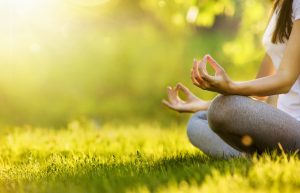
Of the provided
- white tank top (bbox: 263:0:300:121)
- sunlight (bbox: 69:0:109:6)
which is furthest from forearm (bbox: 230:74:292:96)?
sunlight (bbox: 69:0:109:6)

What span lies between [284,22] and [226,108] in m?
0.61

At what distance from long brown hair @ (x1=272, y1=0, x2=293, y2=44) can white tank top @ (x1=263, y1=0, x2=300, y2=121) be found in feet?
0.11

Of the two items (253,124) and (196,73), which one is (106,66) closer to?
(253,124)

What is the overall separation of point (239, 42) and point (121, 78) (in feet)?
8.35

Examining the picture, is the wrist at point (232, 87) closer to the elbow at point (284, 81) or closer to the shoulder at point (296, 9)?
the elbow at point (284, 81)

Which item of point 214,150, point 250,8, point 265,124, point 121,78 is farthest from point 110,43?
point 265,124

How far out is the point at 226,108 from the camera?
3.24m

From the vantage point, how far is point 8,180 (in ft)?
10.9

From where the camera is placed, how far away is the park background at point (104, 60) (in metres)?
9.89

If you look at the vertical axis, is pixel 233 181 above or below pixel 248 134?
below

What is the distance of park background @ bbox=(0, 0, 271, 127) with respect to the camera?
32.4ft

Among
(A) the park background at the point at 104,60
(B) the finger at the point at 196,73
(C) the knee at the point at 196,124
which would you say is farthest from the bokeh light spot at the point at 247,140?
(A) the park background at the point at 104,60

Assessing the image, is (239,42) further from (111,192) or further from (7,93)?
(111,192)

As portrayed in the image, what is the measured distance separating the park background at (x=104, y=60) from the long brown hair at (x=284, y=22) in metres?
5.62
